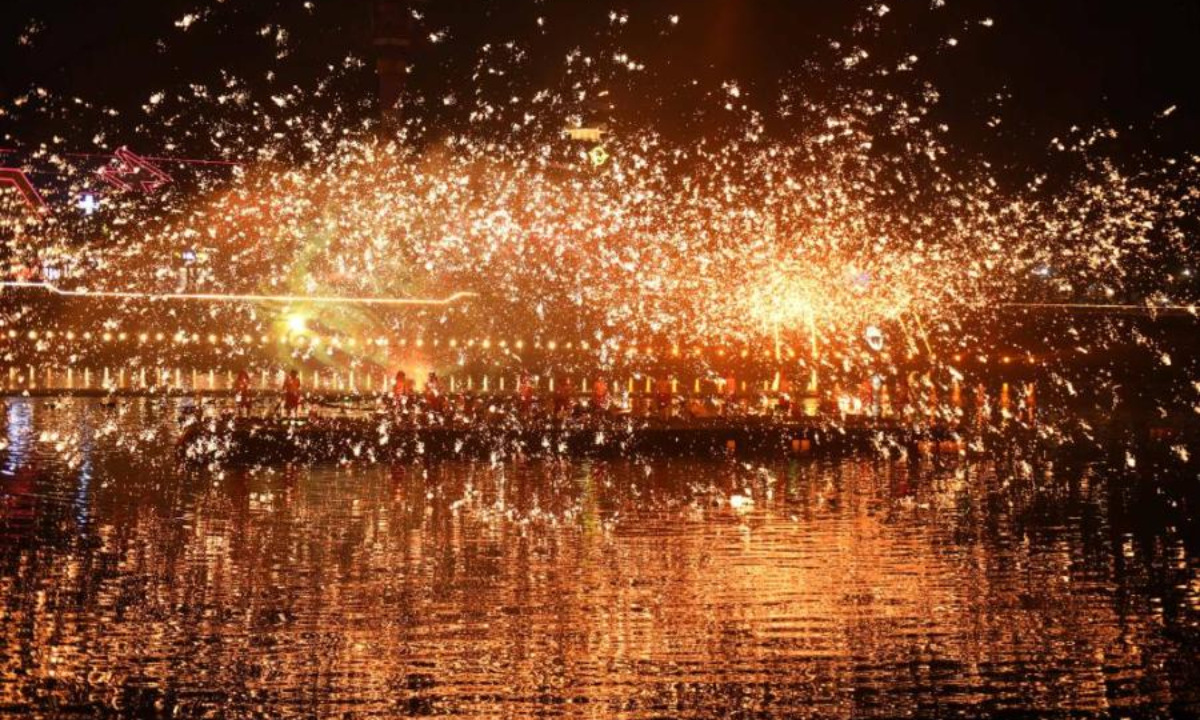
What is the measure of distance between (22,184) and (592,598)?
40086 mm

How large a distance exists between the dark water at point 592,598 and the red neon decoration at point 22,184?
3050 centimetres

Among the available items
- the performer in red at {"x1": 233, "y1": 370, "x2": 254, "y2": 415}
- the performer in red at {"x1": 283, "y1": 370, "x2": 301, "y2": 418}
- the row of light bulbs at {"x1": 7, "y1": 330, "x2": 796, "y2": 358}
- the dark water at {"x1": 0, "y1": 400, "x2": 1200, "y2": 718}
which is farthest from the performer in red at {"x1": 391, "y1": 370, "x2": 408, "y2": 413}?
the row of light bulbs at {"x1": 7, "y1": 330, "x2": 796, "y2": 358}

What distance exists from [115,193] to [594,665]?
43.3m

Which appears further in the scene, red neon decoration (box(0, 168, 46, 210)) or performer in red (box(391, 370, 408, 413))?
red neon decoration (box(0, 168, 46, 210))

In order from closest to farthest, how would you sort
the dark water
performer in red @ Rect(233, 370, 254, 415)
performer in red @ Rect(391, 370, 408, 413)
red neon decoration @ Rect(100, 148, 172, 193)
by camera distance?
the dark water, performer in red @ Rect(233, 370, 254, 415), performer in red @ Rect(391, 370, 408, 413), red neon decoration @ Rect(100, 148, 172, 193)

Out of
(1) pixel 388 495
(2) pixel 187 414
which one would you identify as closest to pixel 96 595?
(1) pixel 388 495

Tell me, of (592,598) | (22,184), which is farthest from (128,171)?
(592,598)

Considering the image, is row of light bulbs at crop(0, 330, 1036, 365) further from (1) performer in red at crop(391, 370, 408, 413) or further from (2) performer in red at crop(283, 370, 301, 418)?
(2) performer in red at crop(283, 370, 301, 418)

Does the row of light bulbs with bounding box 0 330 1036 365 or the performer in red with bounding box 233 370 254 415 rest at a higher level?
the row of light bulbs with bounding box 0 330 1036 365

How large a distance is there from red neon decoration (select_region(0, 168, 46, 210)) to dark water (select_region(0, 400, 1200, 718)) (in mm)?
30500

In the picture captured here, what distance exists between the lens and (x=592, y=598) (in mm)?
10648

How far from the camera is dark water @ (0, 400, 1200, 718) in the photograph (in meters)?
8.04

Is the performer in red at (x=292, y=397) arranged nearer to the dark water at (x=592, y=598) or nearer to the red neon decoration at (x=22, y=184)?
the dark water at (x=592, y=598)

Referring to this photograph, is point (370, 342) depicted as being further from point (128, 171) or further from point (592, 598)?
point (592, 598)
